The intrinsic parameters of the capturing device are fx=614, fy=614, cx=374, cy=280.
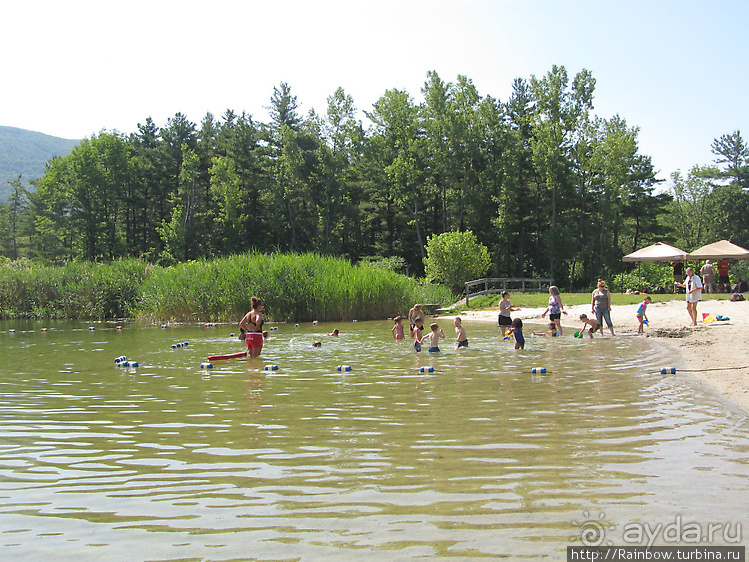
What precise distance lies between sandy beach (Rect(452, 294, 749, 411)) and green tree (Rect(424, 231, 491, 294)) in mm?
8140

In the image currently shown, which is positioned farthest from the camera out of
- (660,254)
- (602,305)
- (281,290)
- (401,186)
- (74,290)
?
(401,186)

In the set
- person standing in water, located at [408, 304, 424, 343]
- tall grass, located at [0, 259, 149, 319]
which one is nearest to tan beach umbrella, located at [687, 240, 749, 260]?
person standing in water, located at [408, 304, 424, 343]

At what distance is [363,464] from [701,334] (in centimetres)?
1597

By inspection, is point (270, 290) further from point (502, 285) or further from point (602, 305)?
point (502, 285)

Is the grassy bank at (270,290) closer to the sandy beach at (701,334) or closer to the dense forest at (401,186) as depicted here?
the sandy beach at (701,334)

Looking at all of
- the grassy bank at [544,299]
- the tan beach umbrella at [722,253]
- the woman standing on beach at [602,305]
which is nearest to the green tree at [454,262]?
the grassy bank at [544,299]

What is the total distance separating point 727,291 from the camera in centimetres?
3253

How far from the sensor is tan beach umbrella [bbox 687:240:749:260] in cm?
3372

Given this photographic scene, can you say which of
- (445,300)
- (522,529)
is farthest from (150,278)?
(522,529)

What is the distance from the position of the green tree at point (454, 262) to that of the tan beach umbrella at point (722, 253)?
13.0 m

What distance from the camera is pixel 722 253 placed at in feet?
112

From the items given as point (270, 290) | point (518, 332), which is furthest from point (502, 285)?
point (518, 332)

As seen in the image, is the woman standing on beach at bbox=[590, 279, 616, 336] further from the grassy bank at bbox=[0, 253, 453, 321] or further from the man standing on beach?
the grassy bank at bbox=[0, 253, 453, 321]

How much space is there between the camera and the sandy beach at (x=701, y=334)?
11.5m
